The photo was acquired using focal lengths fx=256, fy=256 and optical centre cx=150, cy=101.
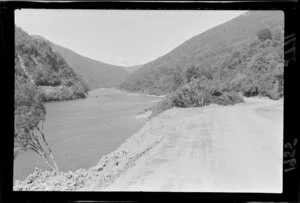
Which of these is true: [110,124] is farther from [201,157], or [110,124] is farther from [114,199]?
[201,157]

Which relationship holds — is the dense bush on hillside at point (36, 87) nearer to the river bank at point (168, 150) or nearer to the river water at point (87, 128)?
the river water at point (87, 128)

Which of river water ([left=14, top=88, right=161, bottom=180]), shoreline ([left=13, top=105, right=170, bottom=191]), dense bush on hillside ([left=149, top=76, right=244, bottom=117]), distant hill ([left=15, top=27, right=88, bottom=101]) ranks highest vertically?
distant hill ([left=15, top=27, right=88, bottom=101])

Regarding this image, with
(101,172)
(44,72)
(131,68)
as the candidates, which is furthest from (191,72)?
(44,72)

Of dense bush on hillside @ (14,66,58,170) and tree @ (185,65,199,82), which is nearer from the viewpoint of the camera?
dense bush on hillside @ (14,66,58,170)

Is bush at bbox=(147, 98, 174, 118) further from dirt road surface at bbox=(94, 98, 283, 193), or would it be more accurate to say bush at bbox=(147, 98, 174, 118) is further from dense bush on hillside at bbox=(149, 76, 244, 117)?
dirt road surface at bbox=(94, 98, 283, 193)

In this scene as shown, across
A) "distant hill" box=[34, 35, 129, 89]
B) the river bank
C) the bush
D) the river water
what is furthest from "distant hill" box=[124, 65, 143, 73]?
the river bank

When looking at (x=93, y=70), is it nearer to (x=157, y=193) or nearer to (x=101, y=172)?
(x=101, y=172)

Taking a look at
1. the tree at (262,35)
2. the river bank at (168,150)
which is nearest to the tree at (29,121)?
the river bank at (168,150)
